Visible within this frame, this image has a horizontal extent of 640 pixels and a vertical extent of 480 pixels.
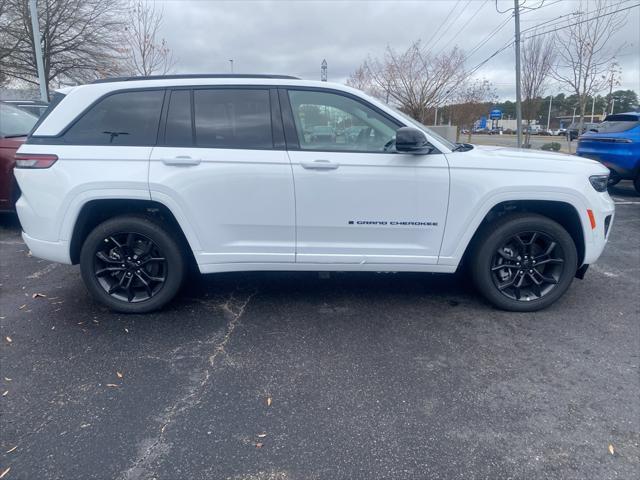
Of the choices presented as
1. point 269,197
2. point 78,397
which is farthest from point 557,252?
point 78,397

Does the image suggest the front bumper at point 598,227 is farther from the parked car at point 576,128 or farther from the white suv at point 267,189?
the parked car at point 576,128

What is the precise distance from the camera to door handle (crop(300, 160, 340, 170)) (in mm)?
3588

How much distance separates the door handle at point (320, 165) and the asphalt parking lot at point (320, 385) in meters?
1.26

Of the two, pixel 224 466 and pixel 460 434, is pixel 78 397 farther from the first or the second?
pixel 460 434

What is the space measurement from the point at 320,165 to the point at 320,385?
1657 mm

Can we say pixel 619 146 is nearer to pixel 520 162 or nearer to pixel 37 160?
pixel 520 162

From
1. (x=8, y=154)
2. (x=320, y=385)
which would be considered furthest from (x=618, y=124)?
(x=8, y=154)

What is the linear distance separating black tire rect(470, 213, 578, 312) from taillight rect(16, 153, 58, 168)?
140 inches

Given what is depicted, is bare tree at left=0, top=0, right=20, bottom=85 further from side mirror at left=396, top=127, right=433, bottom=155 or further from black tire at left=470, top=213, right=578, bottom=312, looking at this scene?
black tire at left=470, top=213, right=578, bottom=312

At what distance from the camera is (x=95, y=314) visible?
3947mm

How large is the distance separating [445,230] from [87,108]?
3079mm

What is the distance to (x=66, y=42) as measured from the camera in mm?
20312

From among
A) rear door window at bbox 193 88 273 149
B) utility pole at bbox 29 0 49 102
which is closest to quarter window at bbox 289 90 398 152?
rear door window at bbox 193 88 273 149

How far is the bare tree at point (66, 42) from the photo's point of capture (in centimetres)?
1920
